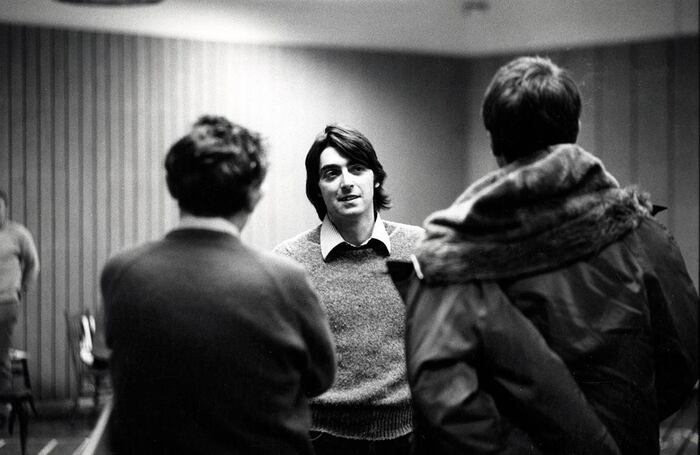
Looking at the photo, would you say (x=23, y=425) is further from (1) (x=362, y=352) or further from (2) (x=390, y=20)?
(2) (x=390, y=20)

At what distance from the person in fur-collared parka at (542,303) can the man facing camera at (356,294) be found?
62 centimetres

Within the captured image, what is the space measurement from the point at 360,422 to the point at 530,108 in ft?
3.28

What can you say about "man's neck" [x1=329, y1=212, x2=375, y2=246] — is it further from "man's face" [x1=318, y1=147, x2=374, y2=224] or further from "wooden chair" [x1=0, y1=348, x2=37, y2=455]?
"wooden chair" [x1=0, y1=348, x2=37, y2=455]

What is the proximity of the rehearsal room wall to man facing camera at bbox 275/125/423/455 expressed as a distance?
3860 mm

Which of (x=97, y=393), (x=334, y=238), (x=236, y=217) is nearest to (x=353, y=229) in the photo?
(x=334, y=238)

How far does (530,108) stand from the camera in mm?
1701

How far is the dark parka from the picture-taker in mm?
1634

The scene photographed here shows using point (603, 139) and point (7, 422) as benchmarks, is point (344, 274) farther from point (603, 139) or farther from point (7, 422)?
point (603, 139)

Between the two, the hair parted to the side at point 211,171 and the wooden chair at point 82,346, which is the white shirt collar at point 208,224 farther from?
the wooden chair at point 82,346

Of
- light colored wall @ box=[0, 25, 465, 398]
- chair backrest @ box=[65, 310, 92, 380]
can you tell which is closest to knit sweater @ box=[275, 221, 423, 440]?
light colored wall @ box=[0, 25, 465, 398]

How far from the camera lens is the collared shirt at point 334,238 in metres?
2.49

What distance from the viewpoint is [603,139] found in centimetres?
745

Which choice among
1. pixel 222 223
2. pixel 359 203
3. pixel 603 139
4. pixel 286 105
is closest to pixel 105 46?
pixel 286 105

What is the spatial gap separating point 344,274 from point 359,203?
0.67ft
